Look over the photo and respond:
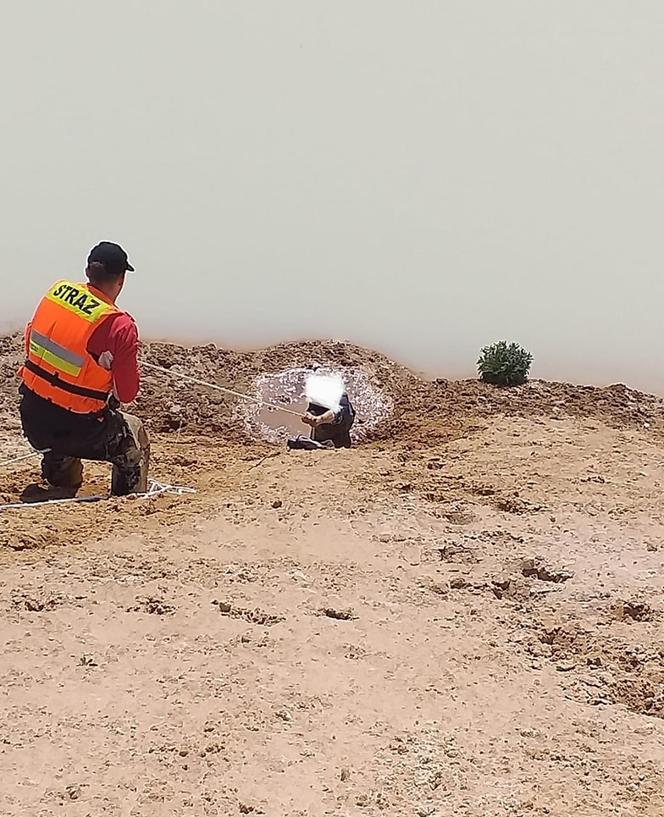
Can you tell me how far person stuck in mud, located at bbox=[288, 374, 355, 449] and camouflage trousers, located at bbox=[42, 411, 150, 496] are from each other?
156cm

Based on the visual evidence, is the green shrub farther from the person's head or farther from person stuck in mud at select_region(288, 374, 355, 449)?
the person's head

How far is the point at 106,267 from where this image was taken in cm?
643

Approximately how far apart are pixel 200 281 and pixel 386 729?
8854mm

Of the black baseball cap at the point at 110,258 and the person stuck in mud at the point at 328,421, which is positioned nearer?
the black baseball cap at the point at 110,258

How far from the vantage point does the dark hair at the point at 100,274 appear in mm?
6441

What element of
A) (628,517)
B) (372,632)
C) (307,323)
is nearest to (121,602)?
(372,632)

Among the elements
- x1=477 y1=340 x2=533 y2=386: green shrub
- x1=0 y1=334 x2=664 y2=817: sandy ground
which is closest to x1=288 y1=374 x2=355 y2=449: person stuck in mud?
x1=0 y1=334 x2=664 y2=817: sandy ground

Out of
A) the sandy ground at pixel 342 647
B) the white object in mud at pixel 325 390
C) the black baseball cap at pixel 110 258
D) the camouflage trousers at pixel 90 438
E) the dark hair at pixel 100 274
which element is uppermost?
the black baseball cap at pixel 110 258

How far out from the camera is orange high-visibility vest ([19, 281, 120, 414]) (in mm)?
6289

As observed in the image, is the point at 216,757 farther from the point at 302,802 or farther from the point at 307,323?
the point at 307,323

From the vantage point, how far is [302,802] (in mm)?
3471

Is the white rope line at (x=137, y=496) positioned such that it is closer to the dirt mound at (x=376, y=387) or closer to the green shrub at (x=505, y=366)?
the dirt mound at (x=376, y=387)

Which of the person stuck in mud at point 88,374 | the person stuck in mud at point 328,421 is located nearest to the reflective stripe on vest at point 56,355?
the person stuck in mud at point 88,374

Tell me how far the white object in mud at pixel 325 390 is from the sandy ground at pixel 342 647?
1.54m
